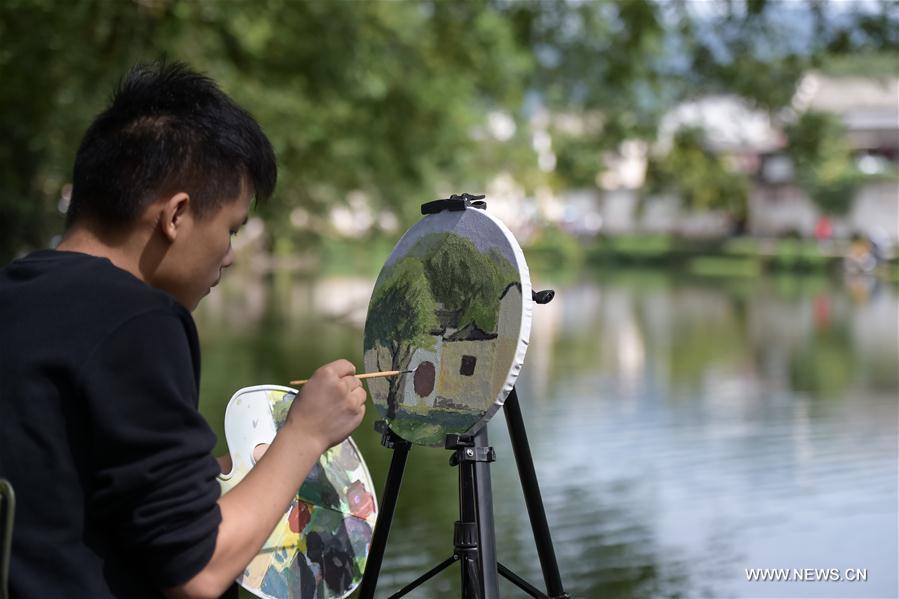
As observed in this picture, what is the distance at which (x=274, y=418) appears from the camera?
2.86m

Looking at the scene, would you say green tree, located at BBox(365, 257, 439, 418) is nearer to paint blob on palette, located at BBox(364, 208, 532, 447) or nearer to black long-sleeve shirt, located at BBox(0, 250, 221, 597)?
paint blob on palette, located at BBox(364, 208, 532, 447)

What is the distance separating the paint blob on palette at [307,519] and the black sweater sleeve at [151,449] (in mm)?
772

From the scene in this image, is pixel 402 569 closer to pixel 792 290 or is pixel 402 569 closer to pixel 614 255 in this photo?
pixel 792 290

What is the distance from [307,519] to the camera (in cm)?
283

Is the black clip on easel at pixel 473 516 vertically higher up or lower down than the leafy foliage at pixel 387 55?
lower down

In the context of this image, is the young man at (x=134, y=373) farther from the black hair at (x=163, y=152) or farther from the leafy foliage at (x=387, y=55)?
the leafy foliage at (x=387, y=55)

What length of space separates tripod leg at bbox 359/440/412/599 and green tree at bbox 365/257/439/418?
10 centimetres

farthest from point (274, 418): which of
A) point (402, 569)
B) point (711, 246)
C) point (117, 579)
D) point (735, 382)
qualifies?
point (711, 246)

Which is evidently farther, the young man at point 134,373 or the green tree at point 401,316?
the green tree at point 401,316

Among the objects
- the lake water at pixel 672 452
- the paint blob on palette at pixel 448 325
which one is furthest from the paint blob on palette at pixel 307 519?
the lake water at pixel 672 452

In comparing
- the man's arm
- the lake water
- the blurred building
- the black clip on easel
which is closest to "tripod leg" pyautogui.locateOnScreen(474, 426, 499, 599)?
the black clip on easel

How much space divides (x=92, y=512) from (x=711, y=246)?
40.3 meters

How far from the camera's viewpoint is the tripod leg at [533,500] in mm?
2984

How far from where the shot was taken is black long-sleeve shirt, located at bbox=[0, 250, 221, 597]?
184 centimetres
